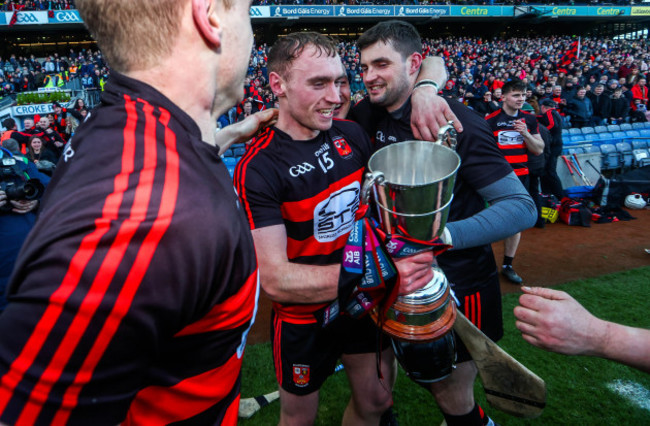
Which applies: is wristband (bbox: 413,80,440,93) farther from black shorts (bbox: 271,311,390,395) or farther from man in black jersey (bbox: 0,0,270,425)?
man in black jersey (bbox: 0,0,270,425)

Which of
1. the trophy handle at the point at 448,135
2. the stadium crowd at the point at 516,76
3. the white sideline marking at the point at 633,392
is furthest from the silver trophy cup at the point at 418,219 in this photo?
the stadium crowd at the point at 516,76

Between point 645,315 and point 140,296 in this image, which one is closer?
point 140,296

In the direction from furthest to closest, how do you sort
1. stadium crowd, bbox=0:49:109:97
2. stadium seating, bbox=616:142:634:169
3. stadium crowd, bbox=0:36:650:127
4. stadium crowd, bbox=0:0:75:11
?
stadium crowd, bbox=0:0:75:11, stadium crowd, bbox=0:49:109:97, stadium crowd, bbox=0:36:650:127, stadium seating, bbox=616:142:634:169

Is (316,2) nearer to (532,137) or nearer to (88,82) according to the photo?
(88,82)

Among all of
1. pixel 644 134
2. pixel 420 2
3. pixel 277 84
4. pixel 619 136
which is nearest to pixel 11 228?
pixel 277 84

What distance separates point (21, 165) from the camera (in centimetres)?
368

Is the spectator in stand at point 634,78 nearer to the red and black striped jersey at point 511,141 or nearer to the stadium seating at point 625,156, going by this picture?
the stadium seating at point 625,156

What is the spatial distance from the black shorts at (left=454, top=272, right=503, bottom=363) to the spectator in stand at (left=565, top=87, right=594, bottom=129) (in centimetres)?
1187

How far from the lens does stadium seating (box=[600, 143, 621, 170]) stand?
909 cm

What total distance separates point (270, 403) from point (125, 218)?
2.81 metres

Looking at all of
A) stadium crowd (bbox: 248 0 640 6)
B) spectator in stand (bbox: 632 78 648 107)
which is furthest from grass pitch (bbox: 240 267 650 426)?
stadium crowd (bbox: 248 0 640 6)

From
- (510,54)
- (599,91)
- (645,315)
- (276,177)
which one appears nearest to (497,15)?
(510,54)

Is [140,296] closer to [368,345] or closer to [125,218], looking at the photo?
[125,218]

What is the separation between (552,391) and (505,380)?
1.88m
